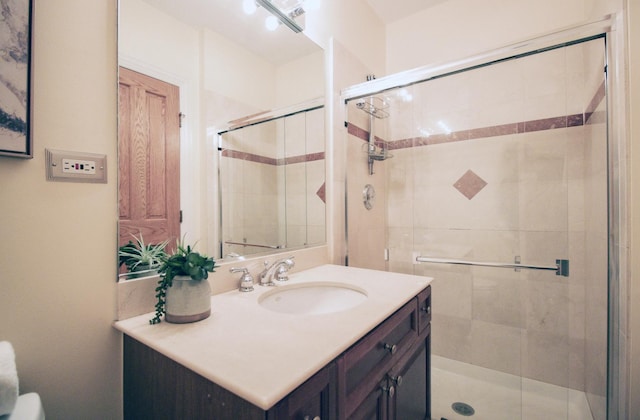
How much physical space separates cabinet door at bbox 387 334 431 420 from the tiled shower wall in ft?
2.43

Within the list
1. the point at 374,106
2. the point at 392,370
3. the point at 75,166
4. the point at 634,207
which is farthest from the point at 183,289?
the point at 374,106

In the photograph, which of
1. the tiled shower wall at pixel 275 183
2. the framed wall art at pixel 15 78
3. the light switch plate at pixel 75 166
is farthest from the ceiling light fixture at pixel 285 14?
the light switch plate at pixel 75 166

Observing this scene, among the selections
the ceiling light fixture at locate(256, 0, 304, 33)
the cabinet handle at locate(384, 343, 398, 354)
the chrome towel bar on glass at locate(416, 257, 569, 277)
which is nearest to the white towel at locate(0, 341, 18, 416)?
the cabinet handle at locate(384, 343, 398, 354)

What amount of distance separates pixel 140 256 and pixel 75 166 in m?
0.30

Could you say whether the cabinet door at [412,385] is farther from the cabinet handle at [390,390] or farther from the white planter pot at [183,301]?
the white planter pot at [183,301]

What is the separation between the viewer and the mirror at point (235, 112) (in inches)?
37.4

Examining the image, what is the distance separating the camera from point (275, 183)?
1.45m

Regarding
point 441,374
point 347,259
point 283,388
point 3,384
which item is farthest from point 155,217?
point 441,374

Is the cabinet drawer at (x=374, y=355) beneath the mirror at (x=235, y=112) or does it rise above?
beneath

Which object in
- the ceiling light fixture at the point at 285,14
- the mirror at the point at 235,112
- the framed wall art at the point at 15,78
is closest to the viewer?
the framed wall art at the point at 15,78

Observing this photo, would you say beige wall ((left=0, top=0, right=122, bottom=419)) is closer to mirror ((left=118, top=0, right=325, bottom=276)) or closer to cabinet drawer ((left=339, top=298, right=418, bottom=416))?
mirror ((left=118, top=0, right=325, bottom=276))

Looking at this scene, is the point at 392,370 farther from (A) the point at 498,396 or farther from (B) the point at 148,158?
(A) the point at 498,396

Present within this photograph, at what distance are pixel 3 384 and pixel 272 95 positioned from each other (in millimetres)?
1314

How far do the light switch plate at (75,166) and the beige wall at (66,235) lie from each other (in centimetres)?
1
